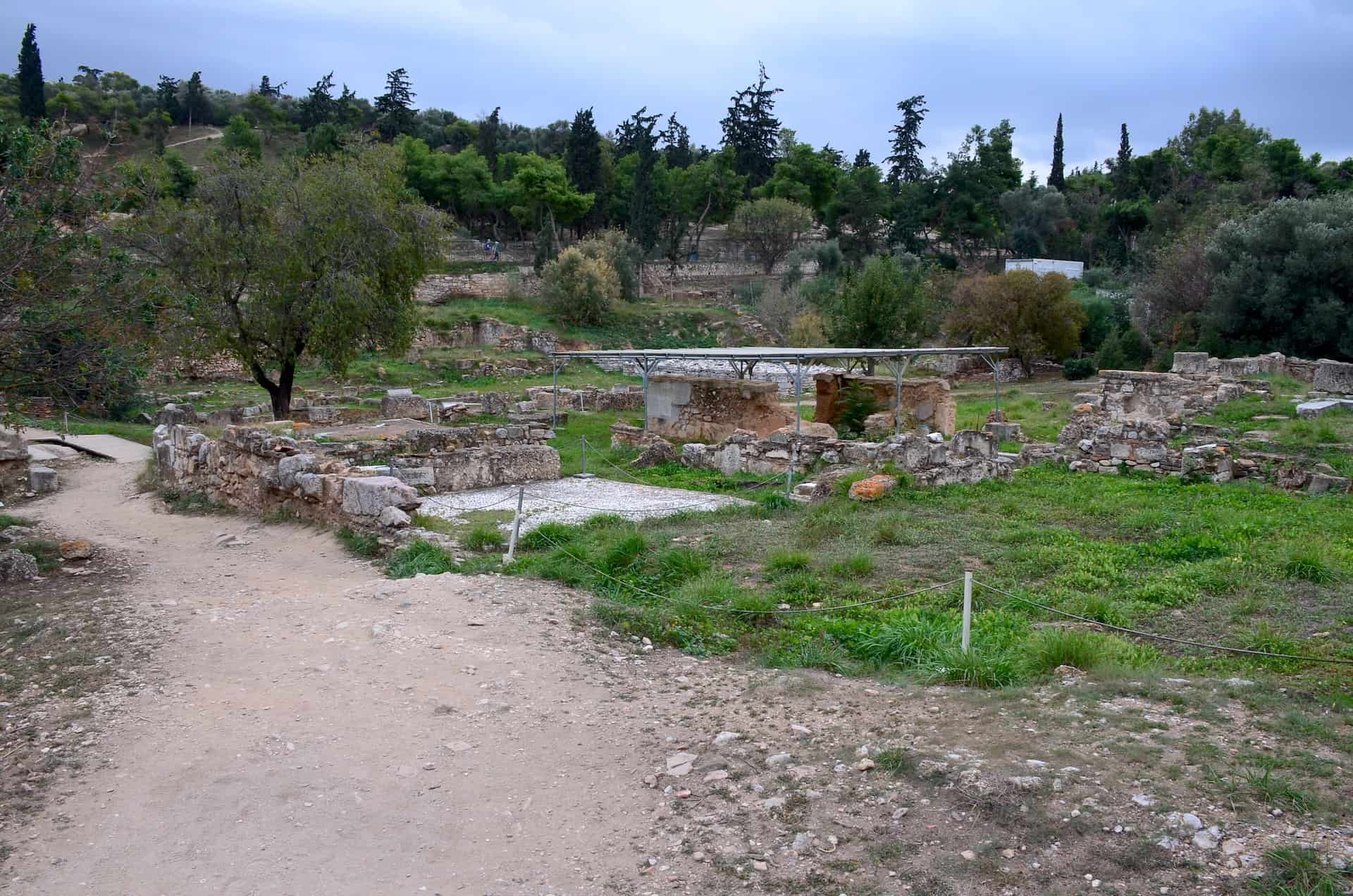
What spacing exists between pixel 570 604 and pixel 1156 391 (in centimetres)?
1829

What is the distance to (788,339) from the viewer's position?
38.1 metres

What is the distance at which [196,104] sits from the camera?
73.2m

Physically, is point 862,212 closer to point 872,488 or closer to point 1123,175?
point 1123,175

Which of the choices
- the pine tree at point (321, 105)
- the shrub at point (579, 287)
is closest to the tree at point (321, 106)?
the pine tree at point (321, 105)

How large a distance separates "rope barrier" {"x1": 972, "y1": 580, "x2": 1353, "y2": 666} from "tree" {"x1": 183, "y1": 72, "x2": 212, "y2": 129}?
8090cm

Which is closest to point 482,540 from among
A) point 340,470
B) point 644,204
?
point 340,470

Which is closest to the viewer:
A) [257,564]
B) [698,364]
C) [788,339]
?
[257,564]

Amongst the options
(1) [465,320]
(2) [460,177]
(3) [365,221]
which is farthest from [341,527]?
(2) [460,177]

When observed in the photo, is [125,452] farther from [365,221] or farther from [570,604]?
[570,604]

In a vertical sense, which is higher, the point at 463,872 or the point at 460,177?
the point at 460,177

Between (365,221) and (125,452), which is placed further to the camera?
(365,221)

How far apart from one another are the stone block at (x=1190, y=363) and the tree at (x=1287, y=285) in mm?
3888

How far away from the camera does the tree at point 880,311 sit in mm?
32156

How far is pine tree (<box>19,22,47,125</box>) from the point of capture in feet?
167
